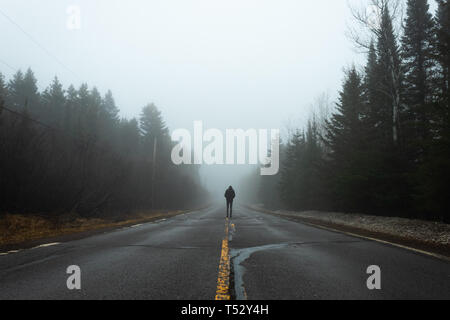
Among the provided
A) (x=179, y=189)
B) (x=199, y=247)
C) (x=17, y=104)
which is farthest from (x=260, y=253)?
(x=17, y=104)

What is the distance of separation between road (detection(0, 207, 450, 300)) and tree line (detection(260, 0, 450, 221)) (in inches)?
239

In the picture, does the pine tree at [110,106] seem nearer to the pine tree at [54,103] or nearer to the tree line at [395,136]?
the pine tree at [54,103]

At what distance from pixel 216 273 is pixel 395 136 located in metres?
15.5

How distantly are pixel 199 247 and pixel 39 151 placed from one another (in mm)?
11546

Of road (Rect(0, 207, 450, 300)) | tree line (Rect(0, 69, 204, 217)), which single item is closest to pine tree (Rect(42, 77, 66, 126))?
tree line (Rect(0, 69, 204, 217))

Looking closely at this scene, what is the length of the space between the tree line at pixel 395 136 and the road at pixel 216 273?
6.08 meters

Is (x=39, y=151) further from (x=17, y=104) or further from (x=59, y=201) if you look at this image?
(x=17, y=104)

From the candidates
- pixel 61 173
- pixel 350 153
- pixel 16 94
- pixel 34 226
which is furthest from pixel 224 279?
pixel 16 94

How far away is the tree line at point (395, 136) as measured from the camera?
9.76 m

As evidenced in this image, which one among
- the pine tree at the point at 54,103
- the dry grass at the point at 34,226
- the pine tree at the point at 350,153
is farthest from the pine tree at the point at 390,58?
the pine tree at the point at 54,103

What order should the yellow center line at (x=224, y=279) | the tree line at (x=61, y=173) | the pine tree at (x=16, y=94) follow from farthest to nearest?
the pine tree at (x=16, y=94) < the tree line at (x=61, y=173) < the yellow center line at (x=224, y=279)

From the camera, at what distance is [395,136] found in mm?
15430

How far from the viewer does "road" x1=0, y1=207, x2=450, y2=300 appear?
2.97 metres

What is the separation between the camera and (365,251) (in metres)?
5.59
